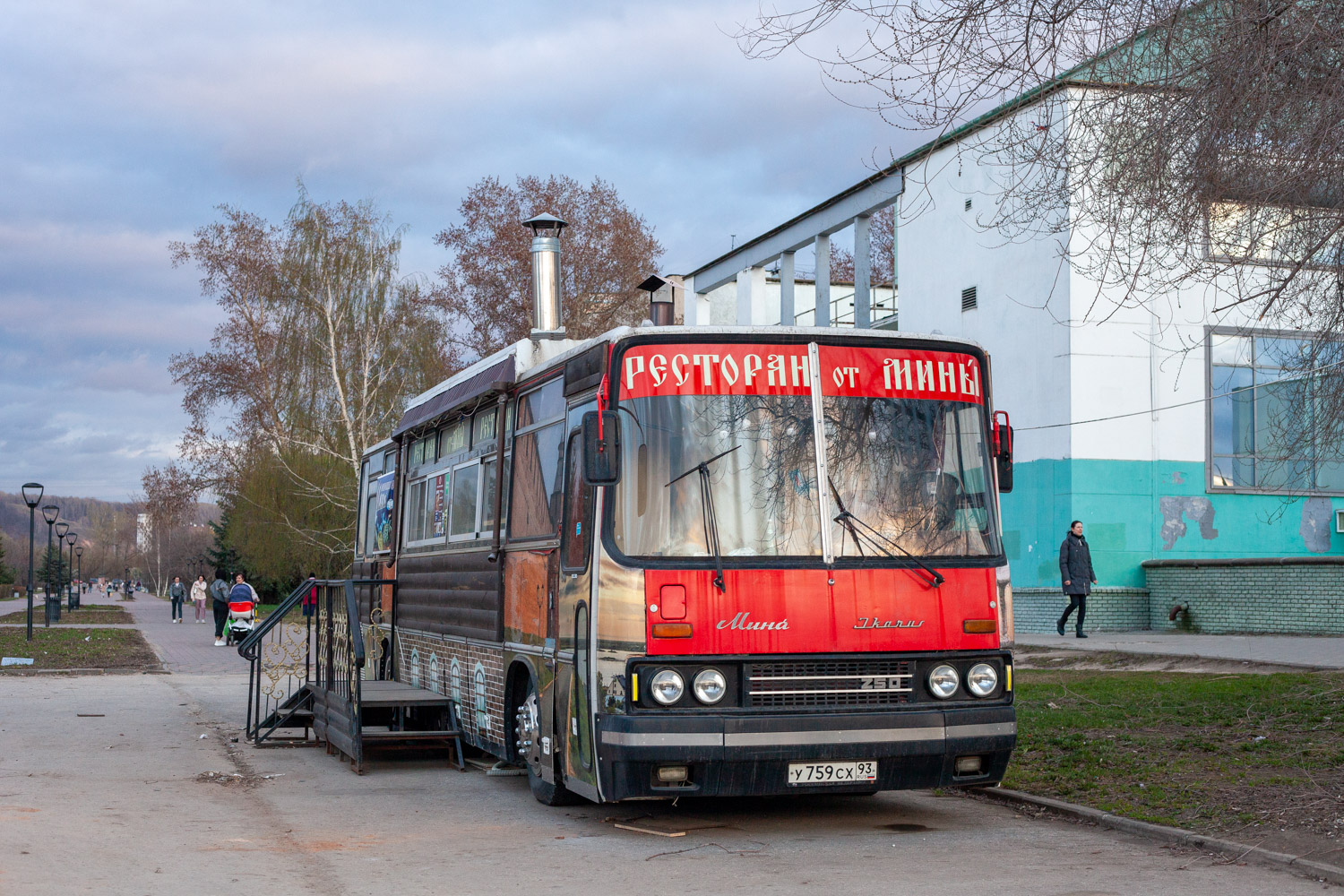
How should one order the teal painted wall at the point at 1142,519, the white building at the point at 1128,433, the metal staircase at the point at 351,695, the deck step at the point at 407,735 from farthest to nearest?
1. the teal painted wall at the point at 1142,519
2. the white building at the point at 1128,433
3. the metal staircase at the point at 351,695
4. the deck step at the point at 407,735

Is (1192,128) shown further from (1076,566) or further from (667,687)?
(1076,566)

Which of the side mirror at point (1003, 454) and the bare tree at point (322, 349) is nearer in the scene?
the side mirror at point (1003, 454)

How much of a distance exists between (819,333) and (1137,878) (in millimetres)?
3300

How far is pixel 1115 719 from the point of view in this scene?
12062 millimetres

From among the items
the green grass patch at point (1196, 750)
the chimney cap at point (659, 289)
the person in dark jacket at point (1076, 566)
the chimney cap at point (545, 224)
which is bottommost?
the green grass patch at point (1196, 750)

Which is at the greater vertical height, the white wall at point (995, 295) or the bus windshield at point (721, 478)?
the white wall at point (995, 295)

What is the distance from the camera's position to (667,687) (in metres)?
7.34

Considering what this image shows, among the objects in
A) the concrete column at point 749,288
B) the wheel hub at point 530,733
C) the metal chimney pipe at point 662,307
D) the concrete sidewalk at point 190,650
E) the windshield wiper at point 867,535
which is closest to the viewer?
the windshield wiper at point 867,535

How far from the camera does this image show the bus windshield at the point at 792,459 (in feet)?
25.0

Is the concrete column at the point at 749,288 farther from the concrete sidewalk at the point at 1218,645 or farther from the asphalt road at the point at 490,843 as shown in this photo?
the asphalt road at the point at 490,843

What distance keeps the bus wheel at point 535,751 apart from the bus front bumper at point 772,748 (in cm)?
136

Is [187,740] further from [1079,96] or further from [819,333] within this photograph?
[1079,96]

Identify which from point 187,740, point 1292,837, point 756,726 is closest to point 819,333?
point 756,726

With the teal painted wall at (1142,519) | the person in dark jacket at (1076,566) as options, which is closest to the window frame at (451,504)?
the person in dark jacket at (1076,566)
